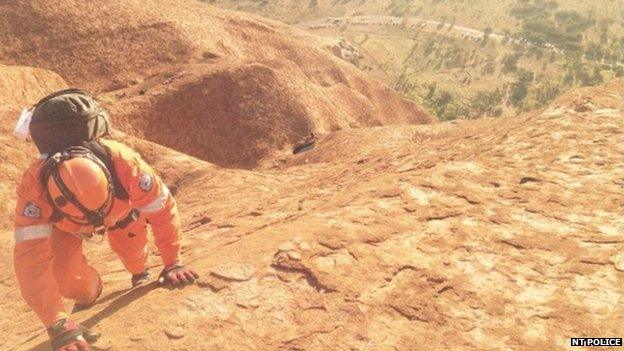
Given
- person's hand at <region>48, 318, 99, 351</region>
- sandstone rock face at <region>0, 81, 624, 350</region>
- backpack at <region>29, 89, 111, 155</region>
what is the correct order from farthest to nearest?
backpack at <region>29, 89, 111, 155</region> → sandstone rock face at <region>0, 81, 624, 350</region> → person's hand at <region>48, 318, 99, 351</region>

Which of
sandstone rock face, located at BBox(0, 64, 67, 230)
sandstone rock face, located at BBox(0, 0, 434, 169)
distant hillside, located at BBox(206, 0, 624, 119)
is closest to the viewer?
sandstone rock face, located at BBox(0, 64, 67, 230)

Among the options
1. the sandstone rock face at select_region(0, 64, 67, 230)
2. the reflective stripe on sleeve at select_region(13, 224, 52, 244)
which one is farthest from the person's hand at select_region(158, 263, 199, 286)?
the sandstone rock face at select_region(0, 64, 67, 230)

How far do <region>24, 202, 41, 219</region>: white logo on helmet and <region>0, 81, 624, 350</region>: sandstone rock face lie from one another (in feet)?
2.78

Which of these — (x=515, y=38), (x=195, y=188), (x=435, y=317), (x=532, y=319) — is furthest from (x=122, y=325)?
(x=515, y=38)

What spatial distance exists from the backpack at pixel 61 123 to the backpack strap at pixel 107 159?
72 mm

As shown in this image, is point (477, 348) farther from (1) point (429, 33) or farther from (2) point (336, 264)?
(1) point (429, 33)

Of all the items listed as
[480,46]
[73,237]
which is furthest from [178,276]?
[480,46]

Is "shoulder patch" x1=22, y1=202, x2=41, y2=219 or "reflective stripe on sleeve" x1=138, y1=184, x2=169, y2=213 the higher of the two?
"shoulder patch" x1=22, y1=202, x2=41, y2=219

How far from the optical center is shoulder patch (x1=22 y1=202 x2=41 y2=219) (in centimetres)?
370

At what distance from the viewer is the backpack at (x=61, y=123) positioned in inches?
153

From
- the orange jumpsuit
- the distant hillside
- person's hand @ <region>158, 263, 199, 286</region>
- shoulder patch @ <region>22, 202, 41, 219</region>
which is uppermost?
shoulder patch @ <region>22, 202, 41, 219</region>

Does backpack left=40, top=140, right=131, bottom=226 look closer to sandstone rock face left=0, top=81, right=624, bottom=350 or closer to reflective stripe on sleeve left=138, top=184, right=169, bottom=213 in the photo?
reflective stripe on sleeve left=138, top=184, right=169, bottom=213

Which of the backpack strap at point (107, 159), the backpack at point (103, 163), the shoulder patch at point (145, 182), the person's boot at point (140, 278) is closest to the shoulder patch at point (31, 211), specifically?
the backpack at point (103, 163)

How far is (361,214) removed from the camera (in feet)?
15.8
